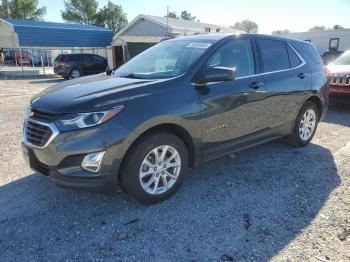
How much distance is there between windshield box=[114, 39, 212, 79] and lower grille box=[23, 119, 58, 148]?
1.28 metres

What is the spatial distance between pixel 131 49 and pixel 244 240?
2147 cm

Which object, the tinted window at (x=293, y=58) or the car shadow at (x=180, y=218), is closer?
the car shadow at (x=180, y=218)

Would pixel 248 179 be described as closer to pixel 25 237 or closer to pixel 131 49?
pixel 25 237

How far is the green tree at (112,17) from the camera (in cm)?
6303

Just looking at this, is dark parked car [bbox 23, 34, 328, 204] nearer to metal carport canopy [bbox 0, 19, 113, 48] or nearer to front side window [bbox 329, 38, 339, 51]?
metal carport canopy [bbox 0, 19, 113, 48]

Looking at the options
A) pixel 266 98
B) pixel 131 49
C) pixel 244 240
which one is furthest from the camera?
pixel 131 49

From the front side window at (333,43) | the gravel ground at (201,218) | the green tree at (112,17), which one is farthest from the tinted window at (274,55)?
the green tree at (112,17)

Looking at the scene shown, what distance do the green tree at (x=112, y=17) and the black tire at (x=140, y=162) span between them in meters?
63.5

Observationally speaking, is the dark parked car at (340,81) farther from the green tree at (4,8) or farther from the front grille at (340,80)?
the green tree at (4,8)

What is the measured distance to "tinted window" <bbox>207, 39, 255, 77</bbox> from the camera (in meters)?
3.98

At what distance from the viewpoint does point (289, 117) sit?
4.96 m

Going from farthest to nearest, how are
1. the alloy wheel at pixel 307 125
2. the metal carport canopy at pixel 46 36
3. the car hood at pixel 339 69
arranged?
the metal carport canopy at pixel 46 36 < the car hood at pixel 339 69 < the alloy wheel at pixel 307 125

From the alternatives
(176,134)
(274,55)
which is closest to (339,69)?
(274,55)

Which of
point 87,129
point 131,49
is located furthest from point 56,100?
point 131,49
